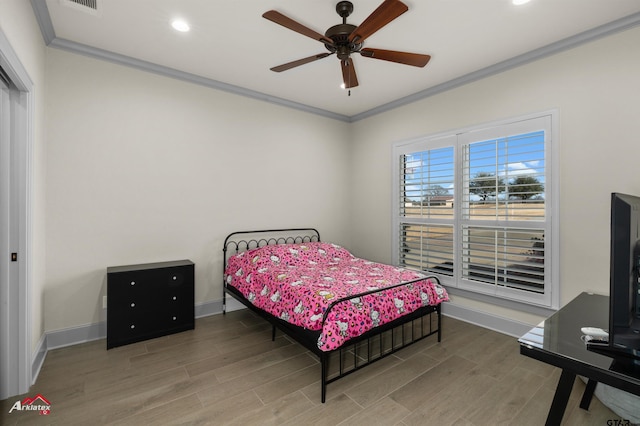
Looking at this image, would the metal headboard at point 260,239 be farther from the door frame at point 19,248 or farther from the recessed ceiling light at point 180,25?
the recessed ceiling light at point 180,25

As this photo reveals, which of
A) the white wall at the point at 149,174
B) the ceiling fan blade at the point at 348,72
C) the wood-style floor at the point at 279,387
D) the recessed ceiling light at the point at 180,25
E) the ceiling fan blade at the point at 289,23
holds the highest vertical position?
the recessed ceiling light at the point at 180,25

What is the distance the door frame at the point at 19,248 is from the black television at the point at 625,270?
342 cm

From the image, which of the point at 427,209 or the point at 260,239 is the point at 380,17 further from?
the point at 260,239

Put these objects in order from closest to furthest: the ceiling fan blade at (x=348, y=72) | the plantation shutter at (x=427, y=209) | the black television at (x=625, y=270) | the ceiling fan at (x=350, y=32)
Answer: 1. the black television at (x=625, y=270)
2. the ceiling fan at (x=350, y=32)
3. the ceiling fan blade at (x=348, y=72)
4. the plantation shutter at (x=427, y=209)

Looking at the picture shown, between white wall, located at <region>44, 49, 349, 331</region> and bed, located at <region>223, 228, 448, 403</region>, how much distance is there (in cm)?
55

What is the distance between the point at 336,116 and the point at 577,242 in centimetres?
366

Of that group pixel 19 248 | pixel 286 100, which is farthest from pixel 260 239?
pixel 19 248

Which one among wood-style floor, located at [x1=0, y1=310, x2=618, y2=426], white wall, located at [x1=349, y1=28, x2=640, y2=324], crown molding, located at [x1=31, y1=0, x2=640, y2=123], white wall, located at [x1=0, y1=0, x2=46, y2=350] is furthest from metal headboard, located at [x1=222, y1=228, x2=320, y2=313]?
white wall, located at [x1=349, y1=28, x2=640, y2=324]

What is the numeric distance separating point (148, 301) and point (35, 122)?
186cm

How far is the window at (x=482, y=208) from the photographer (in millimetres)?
3121

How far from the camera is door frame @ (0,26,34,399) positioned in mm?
2199

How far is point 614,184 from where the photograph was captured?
8.79ft

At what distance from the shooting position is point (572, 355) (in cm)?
123

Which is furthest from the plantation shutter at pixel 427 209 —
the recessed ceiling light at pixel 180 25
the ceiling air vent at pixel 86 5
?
the ceiling air vent at pixel 86 5
